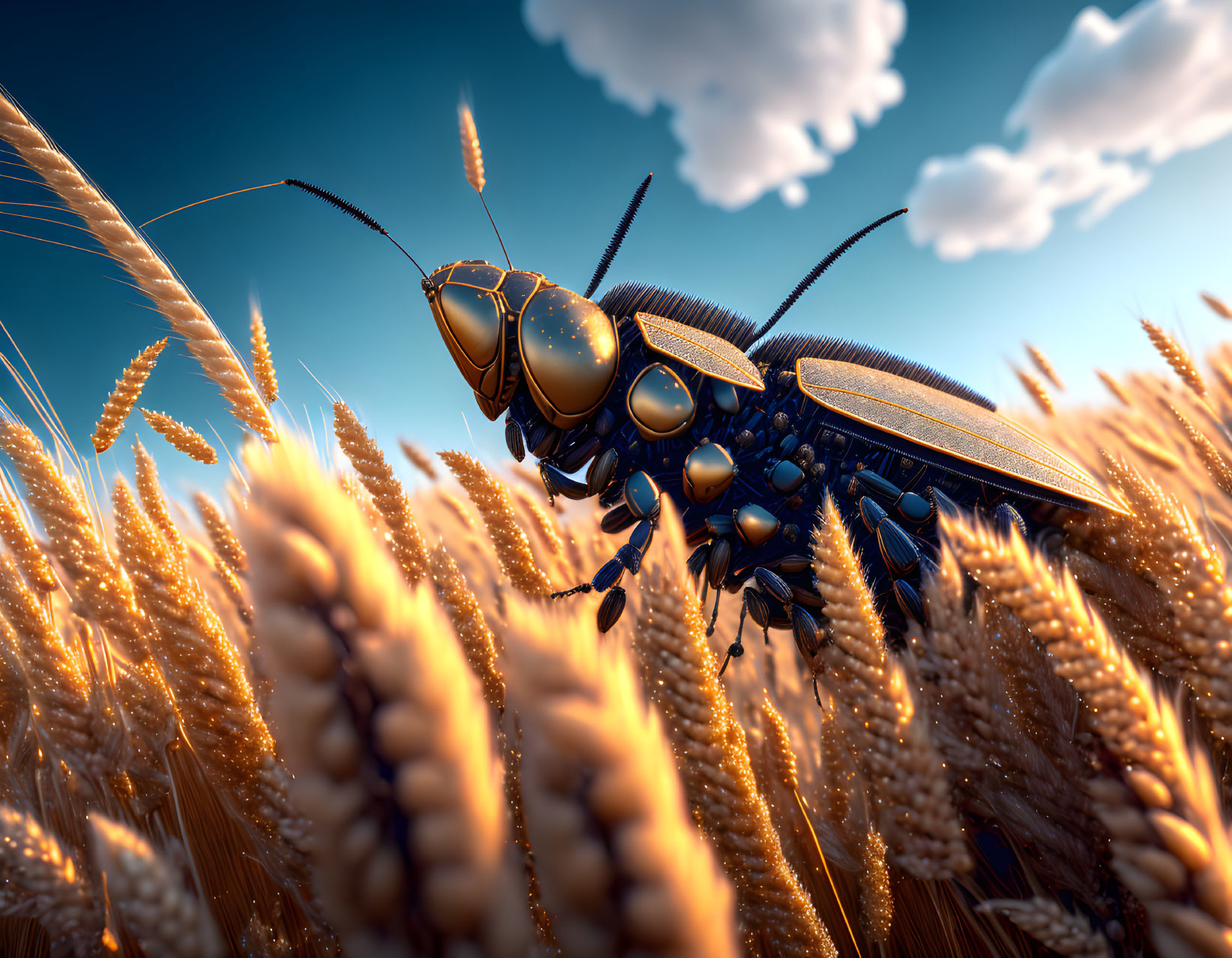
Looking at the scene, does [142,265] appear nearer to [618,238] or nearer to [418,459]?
[618,238]

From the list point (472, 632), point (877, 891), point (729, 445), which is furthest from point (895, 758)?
point (729, 445)

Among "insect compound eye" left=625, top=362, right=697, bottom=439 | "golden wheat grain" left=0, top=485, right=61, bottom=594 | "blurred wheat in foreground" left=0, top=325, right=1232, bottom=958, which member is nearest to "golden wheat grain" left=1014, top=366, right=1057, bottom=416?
"blurred wheat in foreground" left=0, top=325, right=1232, bottom=958

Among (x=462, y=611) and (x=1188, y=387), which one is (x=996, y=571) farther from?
(x=1188, y=387)

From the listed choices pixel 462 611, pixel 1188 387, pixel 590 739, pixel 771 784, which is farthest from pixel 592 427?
pixel 1188 387

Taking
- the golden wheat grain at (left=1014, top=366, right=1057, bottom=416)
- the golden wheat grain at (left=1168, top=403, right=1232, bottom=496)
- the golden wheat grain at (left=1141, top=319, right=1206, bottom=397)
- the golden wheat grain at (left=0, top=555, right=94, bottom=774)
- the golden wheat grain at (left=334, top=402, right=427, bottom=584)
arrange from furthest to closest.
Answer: the golden wheat grain at (left=1014, top=366, right=1057, bottom=416) → the golden wheat grain at (left=1141, top=319, right=1206, bottom=397) → the golden wheat grain at (left=1168, top=403, right=1232, bottom=496) → the golden wheat grain at (left=334, top=402, right=427, bottom=584) → the golden wheat grain at (left=0, top=555, right=94, bottom=774)

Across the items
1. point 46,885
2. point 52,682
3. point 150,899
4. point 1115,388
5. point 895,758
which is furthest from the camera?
point 1115,388

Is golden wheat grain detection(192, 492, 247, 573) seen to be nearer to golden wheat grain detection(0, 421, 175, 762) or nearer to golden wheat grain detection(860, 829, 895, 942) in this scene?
golden wheat grain detection(0, 421, 175, 762)

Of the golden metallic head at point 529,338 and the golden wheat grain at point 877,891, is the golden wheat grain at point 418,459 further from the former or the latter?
the golden wheat grain at point 877,891
